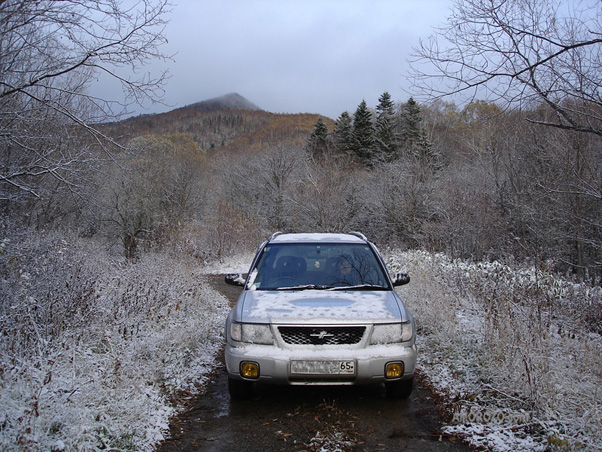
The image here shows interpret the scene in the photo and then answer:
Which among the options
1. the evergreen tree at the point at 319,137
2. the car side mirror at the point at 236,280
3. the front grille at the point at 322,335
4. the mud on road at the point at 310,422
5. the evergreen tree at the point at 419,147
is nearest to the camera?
the mud on road at the point at 310,422

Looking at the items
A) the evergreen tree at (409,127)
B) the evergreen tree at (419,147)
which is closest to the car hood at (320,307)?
the evergreen tree at (419,147)

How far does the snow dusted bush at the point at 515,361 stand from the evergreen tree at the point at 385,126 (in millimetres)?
32923

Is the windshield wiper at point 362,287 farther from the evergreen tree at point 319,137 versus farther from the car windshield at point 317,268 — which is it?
the evergreen tree at point 319,137

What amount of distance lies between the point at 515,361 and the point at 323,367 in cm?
211

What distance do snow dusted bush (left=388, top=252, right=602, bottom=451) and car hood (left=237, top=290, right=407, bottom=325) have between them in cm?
113

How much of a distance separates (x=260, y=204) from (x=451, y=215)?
2164 centimetres

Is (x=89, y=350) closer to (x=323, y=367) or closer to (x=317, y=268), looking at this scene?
(x=323, y=367)

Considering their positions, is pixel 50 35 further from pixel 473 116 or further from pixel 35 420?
pixel 473 116

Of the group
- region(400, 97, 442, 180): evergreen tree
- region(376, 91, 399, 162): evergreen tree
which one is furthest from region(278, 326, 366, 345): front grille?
region(376, 91, 399, 162): evergreen tree

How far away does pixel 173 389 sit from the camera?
4.90m

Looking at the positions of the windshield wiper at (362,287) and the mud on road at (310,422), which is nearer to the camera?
the mud on road at (310,422)

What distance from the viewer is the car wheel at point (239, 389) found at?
459 cm

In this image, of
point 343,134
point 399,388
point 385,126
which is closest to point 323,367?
point 399,388

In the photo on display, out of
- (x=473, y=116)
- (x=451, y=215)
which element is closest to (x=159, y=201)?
(x=451, y=215)
